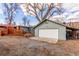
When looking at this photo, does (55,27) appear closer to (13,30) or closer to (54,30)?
(54,30)

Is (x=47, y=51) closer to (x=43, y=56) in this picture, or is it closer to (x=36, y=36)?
(x=43, y=56)

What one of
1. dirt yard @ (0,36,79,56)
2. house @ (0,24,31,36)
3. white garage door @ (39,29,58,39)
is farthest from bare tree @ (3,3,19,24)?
white garage door @ (39,29,58,39)

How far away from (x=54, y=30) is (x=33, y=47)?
298mm

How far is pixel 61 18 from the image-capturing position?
2.02 meters

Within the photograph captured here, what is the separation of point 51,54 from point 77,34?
1.18 ft

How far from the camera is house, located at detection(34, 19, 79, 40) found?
2.01m

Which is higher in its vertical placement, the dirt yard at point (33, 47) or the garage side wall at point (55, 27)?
the garage side wall at point (55, 27)

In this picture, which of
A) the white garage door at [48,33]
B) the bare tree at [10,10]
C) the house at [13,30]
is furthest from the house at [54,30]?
the bare tree at [10,10]

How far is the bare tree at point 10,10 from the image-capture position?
2023mm

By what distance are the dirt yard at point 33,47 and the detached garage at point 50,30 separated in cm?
8

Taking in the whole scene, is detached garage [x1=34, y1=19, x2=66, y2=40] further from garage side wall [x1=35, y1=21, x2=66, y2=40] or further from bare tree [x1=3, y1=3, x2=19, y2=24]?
bare tree [x1=3, y1=3, x2=19, y2=24]

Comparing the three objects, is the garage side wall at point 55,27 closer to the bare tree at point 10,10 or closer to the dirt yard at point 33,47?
the dirt yard at point 33,47

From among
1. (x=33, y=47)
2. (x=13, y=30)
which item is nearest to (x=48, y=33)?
(x=33, y=47)

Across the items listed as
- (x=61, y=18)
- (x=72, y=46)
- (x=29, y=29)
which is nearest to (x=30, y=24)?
(x=29, y=29)
